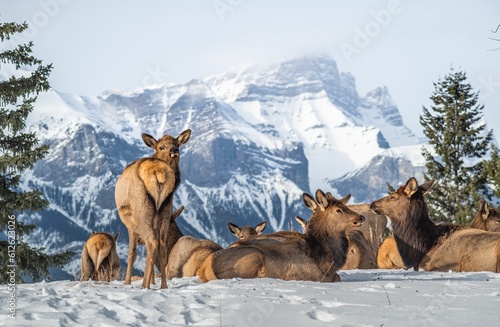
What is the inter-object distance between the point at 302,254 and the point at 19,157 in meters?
16.3

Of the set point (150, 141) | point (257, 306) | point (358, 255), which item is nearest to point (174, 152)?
point (150, 141)

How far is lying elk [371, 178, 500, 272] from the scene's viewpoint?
580 inches

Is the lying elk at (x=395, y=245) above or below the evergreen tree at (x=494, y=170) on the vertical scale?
below

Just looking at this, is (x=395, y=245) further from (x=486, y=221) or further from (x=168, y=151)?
(x=168, y=151)

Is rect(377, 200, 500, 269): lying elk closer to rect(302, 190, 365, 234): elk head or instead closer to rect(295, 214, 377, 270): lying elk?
rect(295, 214, 377, 270): lying elk

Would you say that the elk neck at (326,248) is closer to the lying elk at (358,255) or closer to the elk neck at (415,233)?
the elk neck at (415,233)

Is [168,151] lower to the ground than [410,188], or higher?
higher

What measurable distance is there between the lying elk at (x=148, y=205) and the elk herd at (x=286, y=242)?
0.02 m

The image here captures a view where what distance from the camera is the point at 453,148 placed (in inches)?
2184

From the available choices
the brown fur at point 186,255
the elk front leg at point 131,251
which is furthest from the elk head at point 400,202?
the elk front leg at point 131,251

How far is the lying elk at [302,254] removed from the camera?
39.1 ft

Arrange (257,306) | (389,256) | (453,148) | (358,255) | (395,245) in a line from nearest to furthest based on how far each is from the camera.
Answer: (257,306) < (395,245) < (389,256) < (358,255) < (453,148)

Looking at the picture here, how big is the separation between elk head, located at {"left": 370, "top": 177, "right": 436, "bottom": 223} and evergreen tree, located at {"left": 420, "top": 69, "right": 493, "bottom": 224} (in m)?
37.0

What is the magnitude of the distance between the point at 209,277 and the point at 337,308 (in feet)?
14.5
